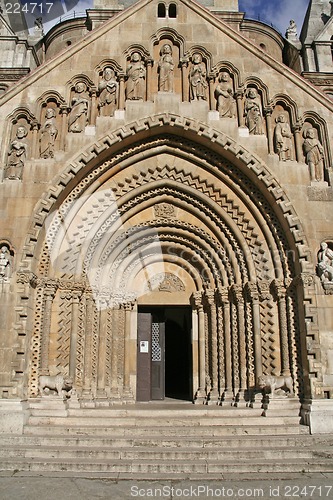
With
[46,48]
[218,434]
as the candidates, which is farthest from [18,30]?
[218,434]

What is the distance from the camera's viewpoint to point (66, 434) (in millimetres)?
8703

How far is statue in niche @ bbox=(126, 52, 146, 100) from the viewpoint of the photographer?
39.0ft

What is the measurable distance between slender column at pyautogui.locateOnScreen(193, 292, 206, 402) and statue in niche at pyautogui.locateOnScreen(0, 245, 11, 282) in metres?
4.97

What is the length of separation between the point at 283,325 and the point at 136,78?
7.49 m

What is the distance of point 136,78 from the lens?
1203cm

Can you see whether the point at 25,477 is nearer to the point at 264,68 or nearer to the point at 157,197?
the point at 157,197

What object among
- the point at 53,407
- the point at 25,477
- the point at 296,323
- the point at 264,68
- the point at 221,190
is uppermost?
the point at 264,68

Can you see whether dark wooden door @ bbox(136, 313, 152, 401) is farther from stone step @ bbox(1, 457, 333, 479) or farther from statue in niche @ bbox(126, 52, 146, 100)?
statue in niche @ bbox(126, 52, 146, 100)

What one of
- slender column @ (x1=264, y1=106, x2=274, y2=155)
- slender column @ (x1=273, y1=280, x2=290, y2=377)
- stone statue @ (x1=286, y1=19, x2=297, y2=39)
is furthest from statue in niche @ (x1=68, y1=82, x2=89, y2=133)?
stone statue @ (x1=286, y1=19, x2=297, y2=39)

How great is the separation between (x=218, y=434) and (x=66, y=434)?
9.72 ft

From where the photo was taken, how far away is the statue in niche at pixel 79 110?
11500mm

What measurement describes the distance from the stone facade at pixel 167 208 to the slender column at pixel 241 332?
5 cm

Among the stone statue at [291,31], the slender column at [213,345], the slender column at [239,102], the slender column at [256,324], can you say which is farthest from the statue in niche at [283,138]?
the stone statue at [291,31]

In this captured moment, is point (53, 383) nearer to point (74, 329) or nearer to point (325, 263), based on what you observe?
point (74, 329)
